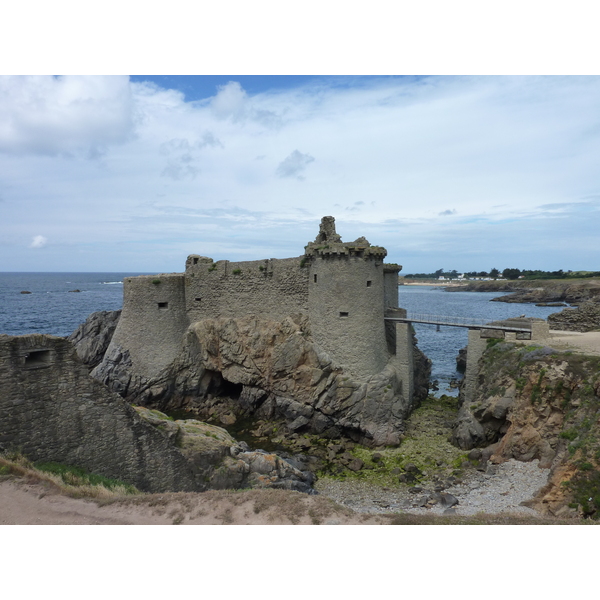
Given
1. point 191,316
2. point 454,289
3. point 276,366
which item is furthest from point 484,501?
point 454,289

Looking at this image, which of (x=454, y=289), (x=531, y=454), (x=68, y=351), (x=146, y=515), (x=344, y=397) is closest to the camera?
(x=146, y=515)

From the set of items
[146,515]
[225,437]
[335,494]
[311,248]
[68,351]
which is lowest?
[335,494]

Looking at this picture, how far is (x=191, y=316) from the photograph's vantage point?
107ft

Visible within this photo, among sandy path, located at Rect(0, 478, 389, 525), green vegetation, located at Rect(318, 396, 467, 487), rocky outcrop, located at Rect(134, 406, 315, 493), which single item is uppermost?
sandy path, located at Rect(0, 478, 389, 525)

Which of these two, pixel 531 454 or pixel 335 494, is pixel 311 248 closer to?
pixel 335 494

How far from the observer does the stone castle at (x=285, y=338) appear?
86.6 ft

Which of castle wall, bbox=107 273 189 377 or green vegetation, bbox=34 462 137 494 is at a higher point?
castle wall, bbox=107 273 189 377

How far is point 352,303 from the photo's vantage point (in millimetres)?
26656

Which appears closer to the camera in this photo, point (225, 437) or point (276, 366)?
point (225, 437)

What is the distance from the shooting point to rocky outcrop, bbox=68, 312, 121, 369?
35.1m

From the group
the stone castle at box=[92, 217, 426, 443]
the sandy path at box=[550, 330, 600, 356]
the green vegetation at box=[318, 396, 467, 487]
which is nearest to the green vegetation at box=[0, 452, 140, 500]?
the green vegetation at box=[318, 396, 467, 487]

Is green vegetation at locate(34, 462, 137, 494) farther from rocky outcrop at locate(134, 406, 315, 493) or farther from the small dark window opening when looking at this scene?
the small dark window opening

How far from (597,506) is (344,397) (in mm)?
15112

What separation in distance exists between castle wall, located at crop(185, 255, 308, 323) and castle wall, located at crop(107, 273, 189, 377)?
1.79 metres
